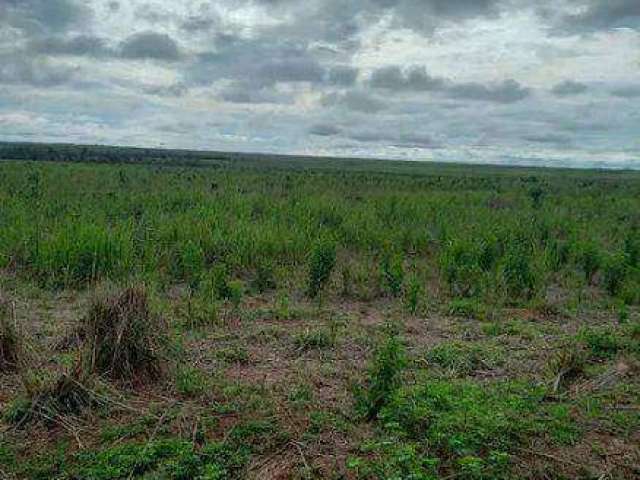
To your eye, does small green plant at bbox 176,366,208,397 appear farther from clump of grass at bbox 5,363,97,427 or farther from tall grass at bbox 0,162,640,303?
tall grass at bbox 0,162,640,303

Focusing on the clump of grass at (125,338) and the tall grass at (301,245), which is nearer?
the clump of grass at (125,338)

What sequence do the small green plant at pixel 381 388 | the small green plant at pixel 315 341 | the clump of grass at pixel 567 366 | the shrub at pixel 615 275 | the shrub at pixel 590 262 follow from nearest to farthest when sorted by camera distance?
the small green plant at pixel 381 388, the clump of grass at pixel 567 366, the small green plant at pixel 315 341, the shrub at pixel 615 275, the shrub at pixel 590 262

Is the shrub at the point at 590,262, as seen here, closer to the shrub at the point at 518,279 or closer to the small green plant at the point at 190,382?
the shrub at the point at 518,279

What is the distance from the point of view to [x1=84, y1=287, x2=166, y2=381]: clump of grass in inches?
210

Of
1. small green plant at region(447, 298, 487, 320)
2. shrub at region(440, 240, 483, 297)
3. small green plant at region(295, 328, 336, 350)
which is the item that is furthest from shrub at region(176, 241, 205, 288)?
shrub at region(440, 240, 483, 297)

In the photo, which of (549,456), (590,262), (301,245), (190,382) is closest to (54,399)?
(190,382)

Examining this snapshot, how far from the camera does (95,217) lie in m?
12.9

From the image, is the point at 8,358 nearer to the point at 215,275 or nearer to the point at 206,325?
the point at 206,325

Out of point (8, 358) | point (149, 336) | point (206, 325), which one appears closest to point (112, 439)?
point (149, 336)

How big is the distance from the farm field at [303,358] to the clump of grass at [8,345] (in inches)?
0.6

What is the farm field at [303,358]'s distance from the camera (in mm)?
4277

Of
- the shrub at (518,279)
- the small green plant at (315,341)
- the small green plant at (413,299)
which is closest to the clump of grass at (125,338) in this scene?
the small green plant at (315,341)

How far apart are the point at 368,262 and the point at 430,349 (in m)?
4.52

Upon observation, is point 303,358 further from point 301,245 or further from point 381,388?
point 301,245
